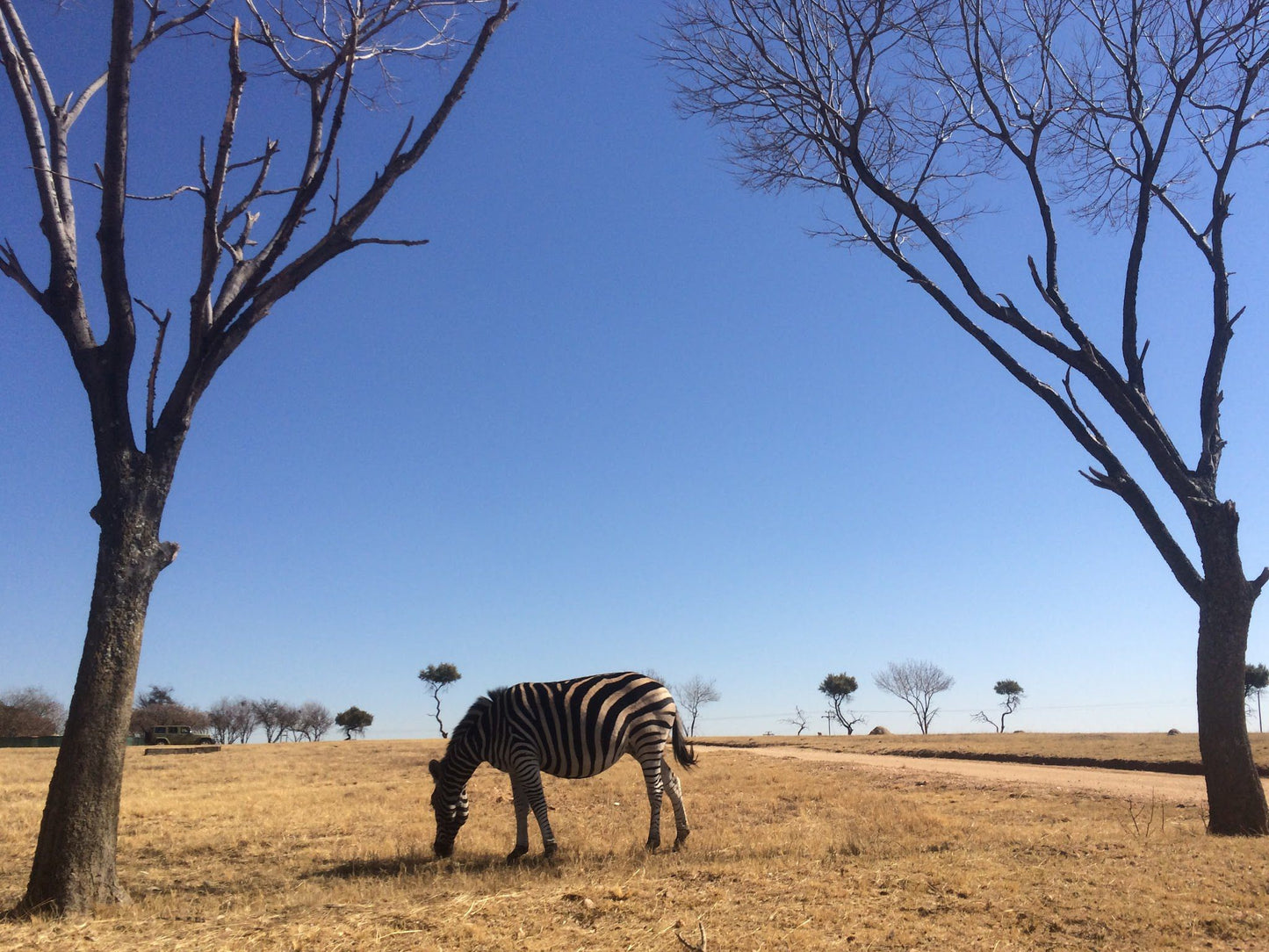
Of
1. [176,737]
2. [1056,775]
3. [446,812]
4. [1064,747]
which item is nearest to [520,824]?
[446,812]

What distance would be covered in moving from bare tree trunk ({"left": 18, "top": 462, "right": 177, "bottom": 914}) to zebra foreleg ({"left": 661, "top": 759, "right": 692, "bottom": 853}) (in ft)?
20.0

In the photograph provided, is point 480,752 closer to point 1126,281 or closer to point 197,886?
point 197,886

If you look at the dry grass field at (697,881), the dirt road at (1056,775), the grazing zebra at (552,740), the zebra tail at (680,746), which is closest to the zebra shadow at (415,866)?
the dry grass field at (697,881)

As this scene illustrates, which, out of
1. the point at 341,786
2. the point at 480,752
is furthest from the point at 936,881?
the point at 341,786

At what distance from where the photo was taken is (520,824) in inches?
437

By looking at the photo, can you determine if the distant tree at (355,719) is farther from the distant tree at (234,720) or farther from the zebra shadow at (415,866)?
the zebra shadow at (415,866)

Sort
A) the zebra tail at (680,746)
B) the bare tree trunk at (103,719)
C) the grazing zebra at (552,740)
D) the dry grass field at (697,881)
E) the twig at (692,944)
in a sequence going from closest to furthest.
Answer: the twig at (692,944) < the dry grass field at (697,881) < the bare tree trunk at (103,719) < the grazing zebra at (552,740) < the zebra tail at (680,746)

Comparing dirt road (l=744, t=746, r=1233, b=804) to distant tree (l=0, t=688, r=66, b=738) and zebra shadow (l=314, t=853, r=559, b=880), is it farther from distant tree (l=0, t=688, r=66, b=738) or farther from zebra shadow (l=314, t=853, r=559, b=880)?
distant tree (l=0, t=688, r=66, b=738)

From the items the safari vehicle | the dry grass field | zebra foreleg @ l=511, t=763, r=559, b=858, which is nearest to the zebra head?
the dry grass field

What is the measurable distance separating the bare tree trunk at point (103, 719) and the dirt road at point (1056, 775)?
55.0 ft

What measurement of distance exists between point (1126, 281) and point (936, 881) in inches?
385

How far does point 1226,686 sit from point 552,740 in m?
8.61

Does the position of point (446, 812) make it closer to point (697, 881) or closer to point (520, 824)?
point (520, 824)

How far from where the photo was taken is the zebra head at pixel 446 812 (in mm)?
11180
